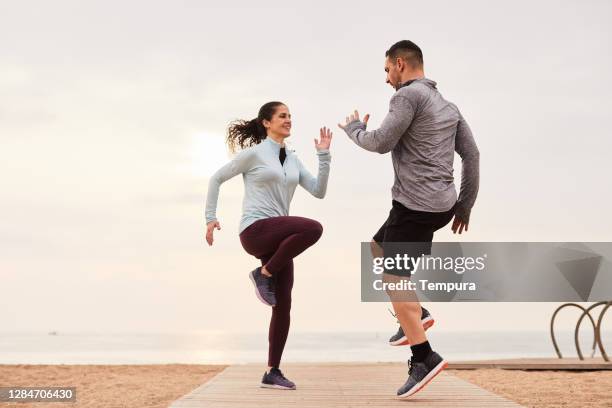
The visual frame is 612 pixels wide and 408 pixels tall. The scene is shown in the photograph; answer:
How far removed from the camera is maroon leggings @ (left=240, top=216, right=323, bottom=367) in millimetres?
4906

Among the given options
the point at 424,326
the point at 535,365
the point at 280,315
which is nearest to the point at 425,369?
the point at 424,326

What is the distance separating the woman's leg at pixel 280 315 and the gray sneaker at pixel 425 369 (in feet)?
3.62

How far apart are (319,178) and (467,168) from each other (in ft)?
3.71

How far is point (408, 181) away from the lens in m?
4.34

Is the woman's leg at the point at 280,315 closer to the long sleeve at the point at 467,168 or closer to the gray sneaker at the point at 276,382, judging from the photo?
the gray sneaker at the point at 276,382

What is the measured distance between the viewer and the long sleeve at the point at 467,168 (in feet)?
14.9

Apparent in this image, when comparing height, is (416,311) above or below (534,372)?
above

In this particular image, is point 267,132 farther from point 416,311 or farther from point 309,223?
point 416,311

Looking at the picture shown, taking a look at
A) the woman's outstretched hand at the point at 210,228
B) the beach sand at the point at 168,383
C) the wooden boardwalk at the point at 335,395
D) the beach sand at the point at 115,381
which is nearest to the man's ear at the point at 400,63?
the woman's outstretched hand at the point at 210,228

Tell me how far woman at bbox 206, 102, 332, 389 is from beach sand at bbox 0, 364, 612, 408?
5.85ft

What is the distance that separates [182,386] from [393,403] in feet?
18.0

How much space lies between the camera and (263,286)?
5066mm

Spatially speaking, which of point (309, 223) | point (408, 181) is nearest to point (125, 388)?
point (309, 223)

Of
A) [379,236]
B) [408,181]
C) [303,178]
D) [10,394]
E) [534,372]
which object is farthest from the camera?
[534,372]
